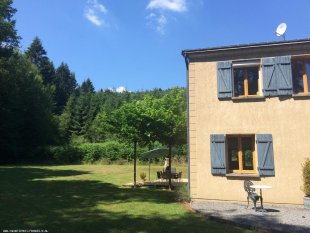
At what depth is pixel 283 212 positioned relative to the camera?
1047 cm

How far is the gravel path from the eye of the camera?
8.43 meters

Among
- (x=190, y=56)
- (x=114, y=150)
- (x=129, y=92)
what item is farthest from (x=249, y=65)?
(x=129, y=92)

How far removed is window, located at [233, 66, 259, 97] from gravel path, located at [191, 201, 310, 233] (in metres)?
4.21

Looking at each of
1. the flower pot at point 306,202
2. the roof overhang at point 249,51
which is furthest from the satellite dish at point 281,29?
the flower pot at point 306,202

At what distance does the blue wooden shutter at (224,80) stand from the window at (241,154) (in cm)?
165

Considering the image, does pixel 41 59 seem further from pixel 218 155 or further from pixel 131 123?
pixel 218 155

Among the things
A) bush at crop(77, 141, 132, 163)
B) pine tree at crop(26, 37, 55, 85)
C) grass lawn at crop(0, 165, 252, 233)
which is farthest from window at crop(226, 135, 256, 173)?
pine tree at crop(26, 37, 55, 85)

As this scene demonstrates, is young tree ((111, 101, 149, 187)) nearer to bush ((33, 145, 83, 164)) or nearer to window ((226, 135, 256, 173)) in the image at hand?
window ((226, 135, 256, 173))

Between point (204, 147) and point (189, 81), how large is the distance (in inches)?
107

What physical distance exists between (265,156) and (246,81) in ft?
9.79

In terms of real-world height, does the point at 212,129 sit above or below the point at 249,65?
below

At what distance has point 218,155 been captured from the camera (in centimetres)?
1235

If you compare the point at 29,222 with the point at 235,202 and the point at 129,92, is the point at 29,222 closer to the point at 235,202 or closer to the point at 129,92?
the point at 235,202

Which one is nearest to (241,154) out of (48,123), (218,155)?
(218,155)
